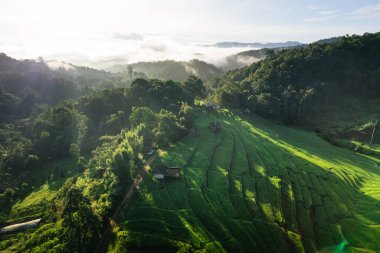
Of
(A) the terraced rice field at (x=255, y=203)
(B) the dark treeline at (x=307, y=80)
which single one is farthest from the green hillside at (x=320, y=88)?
(A) the terraced rice field at (x=255, y=203)

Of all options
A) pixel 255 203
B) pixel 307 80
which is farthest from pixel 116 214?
pixel 307 80

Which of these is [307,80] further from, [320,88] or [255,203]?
[255,203]

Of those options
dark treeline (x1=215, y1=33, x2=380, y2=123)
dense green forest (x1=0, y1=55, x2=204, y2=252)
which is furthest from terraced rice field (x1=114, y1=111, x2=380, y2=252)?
dark treeline (x1=215, y1=33, x2=380, y2=123)

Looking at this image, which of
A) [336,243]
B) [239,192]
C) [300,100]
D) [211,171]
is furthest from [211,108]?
[336,243]

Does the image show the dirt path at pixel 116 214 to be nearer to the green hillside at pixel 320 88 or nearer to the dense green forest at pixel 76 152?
the dense green forest at pixel 76 152

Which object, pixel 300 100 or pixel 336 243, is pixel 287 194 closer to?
pixel 336 243

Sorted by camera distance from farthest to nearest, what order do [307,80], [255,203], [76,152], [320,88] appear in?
[307,80] → [320,88] → [76,152] → [255,203]
